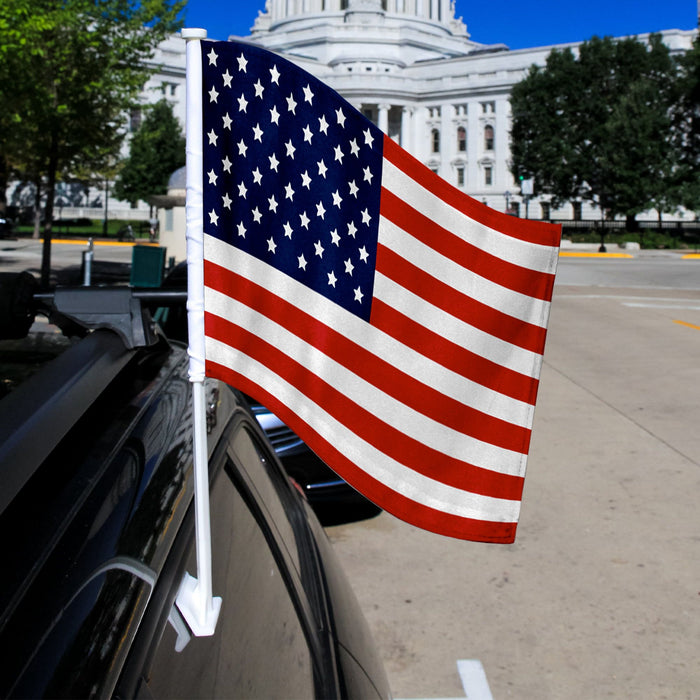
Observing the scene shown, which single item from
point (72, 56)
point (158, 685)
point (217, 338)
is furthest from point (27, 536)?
point (72, 56)

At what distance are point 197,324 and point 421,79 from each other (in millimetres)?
112741

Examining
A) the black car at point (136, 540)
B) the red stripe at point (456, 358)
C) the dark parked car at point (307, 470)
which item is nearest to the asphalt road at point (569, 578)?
the dark parked car at point (307, 470)

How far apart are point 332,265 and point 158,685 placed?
96 centimetres

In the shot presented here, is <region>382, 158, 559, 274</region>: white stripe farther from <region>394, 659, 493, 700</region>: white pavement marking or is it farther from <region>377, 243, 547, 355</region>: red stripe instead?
<region>394, 659, 493, 700</region>: white pavement marking

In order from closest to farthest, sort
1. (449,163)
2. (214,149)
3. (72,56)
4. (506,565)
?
(214,149)
(506,565)
(72,56)
(449,163)

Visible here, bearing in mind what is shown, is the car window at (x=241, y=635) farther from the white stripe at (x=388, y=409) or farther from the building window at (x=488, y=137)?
the building window at (x=488, y=137)

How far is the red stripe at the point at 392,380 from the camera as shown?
6.23 ft

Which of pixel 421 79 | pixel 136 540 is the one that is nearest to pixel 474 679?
pixel 136 540

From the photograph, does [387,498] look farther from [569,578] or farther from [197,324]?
[569,578]

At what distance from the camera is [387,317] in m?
1.97

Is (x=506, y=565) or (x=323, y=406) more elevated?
(x=323, y=406)

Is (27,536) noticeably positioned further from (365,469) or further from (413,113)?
(413,113)

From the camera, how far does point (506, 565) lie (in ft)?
17.1

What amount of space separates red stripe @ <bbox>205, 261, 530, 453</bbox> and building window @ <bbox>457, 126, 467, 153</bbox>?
343 ft
